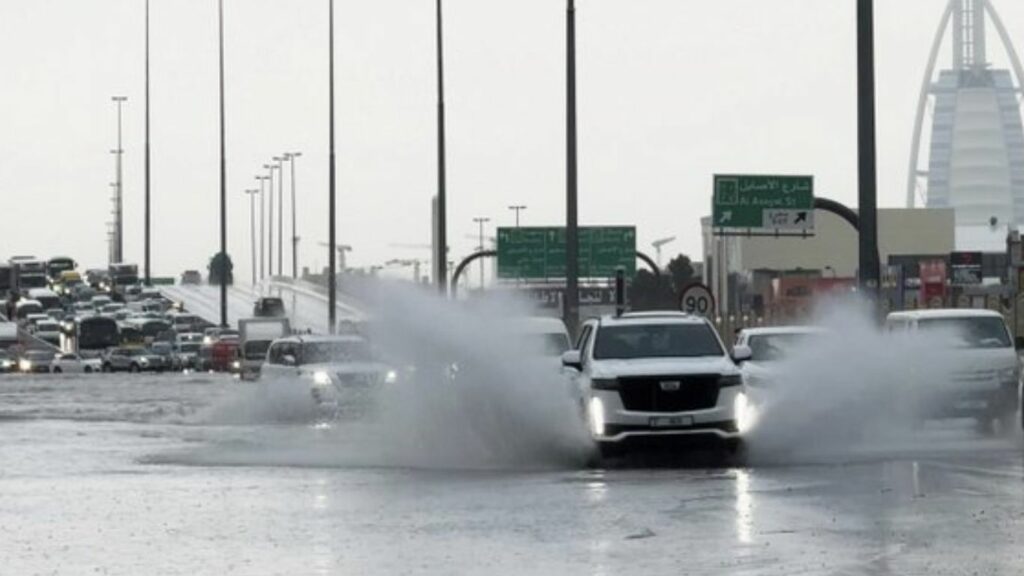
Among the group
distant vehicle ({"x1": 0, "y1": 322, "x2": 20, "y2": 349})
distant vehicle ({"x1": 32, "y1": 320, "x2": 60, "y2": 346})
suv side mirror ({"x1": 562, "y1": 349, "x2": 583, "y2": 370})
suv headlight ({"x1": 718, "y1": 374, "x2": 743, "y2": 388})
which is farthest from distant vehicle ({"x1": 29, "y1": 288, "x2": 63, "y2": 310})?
suv headlight ({"x1": 718, "y1": 374, "x2": 743, "y2": 388})

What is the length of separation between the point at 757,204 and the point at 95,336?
6535 cm

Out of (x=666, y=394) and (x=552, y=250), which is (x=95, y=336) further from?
(x=666, y=394)

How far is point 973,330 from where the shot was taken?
3788 centimetres

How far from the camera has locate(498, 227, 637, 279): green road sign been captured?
82.7 m

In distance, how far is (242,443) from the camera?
38.0 meters

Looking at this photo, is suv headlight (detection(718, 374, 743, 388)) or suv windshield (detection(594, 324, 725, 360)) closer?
suv headlight (detection(718, 374, 743, 388))

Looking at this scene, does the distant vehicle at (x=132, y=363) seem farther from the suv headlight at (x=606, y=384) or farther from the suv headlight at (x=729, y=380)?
the suv headlight at (x=729, y=380)

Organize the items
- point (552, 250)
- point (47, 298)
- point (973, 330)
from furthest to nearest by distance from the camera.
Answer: point (47, 298) → point (552, 250) → point (973, 330)

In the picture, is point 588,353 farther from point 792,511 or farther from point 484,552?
point 484,552

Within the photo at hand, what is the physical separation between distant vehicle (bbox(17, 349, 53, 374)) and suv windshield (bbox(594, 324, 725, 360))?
82.1m

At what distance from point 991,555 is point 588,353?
1386cm

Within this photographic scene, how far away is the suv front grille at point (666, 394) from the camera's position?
3014cm

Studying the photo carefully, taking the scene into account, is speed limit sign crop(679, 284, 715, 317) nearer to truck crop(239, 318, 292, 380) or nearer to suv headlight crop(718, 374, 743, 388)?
suv headlight crop(718, 374, 743, 388)

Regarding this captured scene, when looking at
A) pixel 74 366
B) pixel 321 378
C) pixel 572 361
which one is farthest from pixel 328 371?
pixel 74 366
